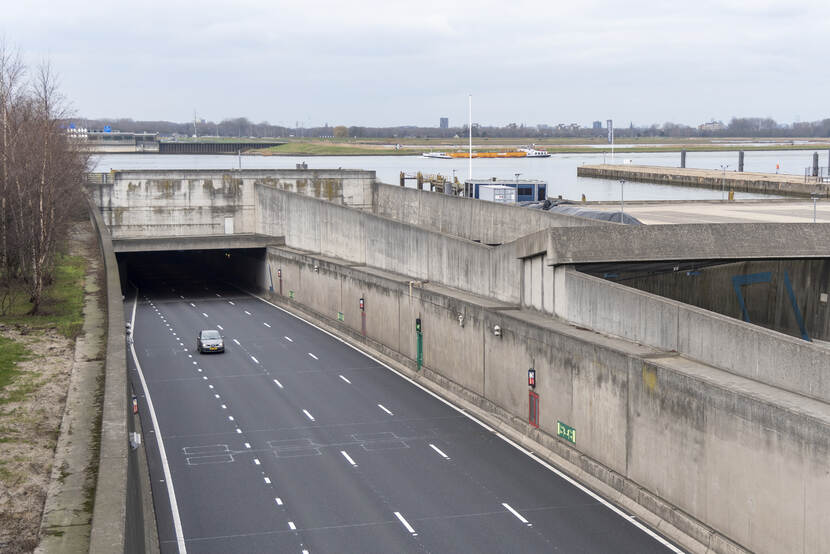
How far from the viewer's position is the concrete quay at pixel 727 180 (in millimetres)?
93550

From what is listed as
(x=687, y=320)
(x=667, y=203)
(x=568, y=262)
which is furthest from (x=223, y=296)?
(x=687, y=320)

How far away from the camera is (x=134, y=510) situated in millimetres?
18672

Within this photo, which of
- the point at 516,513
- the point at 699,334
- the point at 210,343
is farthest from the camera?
the point at 210,343

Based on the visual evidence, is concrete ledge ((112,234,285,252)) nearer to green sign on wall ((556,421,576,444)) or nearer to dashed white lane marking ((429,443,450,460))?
dashed white lane marking ((429,443,450,460))

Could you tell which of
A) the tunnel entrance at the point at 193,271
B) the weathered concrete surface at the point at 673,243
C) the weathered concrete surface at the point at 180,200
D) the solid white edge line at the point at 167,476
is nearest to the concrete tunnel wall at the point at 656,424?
the weathered concrete surface at the point at 673,243

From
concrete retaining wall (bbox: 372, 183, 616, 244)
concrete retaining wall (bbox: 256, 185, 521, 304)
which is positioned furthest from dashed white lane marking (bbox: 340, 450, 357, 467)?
concrete retaining wall (bbox: 372, 183, 616, 244)

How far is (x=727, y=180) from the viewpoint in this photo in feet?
366

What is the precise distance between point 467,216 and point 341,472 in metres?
28.8

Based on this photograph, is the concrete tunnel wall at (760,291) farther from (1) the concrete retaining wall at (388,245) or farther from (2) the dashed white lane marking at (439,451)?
(2) the dashed white lane marking at (439,451)

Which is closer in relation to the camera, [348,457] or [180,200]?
[348,457]

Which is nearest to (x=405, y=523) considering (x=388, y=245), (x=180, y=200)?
(x=388, y=245)

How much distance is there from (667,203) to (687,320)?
39.0 metres

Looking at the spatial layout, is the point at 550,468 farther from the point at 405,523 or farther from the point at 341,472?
the point at 405,523

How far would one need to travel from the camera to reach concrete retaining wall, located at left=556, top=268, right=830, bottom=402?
20906 mm
